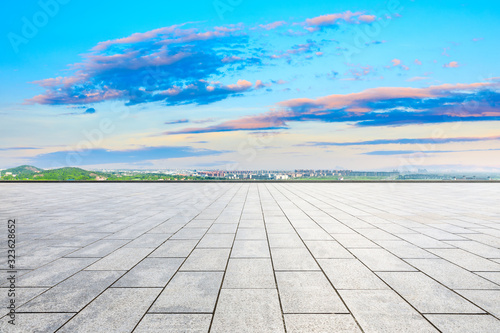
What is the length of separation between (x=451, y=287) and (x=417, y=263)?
107cm

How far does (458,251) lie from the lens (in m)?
6.34

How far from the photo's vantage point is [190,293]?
4.17 m

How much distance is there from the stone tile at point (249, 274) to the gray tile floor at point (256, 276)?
3cm

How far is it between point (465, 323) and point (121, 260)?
17.9 feet

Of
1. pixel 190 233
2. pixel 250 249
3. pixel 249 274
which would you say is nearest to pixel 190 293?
pixel 249 274

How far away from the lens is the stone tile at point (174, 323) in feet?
10.7

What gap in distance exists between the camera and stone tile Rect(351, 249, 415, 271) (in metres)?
5.25

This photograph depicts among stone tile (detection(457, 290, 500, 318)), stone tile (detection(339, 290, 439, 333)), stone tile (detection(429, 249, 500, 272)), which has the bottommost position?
stone tile (detection(457, 290, 500, 318))

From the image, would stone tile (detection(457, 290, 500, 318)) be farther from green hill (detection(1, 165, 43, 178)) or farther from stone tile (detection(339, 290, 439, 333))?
green hill (detection(1, 165, 43, 178))

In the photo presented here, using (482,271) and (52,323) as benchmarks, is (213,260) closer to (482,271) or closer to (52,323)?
(52,323)

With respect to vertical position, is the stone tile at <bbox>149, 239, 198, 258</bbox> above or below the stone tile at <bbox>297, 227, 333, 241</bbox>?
below

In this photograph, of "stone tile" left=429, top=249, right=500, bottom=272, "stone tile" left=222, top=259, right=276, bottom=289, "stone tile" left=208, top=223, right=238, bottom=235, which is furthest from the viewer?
"stone tile" left=208, top=223, right=238, bottom=235

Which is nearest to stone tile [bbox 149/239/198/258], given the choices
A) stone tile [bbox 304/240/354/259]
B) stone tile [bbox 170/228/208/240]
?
stone tile [bbox 170/228/208/240]

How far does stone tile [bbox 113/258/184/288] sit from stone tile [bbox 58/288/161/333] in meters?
0.22
